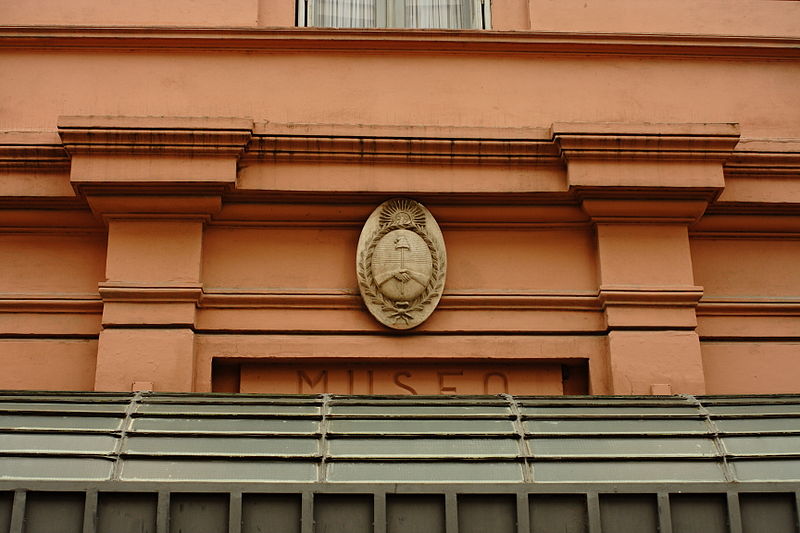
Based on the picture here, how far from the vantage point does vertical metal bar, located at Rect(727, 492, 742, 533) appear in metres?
6.60

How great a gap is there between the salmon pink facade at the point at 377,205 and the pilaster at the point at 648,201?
0.02m

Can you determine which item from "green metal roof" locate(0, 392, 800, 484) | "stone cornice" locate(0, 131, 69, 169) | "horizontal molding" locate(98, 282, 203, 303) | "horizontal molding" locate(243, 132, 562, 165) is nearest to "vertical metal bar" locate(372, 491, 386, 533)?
"green metal roof" locate(0, 392, 800, 484)

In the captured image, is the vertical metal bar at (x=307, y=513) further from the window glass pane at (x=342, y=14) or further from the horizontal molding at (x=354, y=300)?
the window glass pane at (x=342, y=14)

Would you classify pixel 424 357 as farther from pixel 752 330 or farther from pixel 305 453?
pixel 752 330

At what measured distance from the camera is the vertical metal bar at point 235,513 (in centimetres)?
646

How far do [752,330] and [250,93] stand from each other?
4.96 m

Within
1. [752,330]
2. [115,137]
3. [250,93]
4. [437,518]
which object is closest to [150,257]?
[115,137]

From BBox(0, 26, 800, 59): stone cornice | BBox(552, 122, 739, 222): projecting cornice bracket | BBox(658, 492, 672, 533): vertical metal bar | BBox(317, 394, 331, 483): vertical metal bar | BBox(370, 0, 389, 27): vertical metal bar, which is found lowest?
BBox(658, 492, 672, 533): vertical metal bar

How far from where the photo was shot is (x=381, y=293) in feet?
29.6

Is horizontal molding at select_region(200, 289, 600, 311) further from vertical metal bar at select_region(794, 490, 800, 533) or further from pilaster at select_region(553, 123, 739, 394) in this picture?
vertical metal bar at select_region(794, 490, 800, 533)

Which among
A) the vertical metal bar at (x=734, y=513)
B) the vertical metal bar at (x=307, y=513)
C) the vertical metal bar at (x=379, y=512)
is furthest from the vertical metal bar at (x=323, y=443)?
the vertical metal bar at (x=734, y=513)

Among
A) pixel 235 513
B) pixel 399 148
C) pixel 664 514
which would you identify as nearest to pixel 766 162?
pixel 399 148

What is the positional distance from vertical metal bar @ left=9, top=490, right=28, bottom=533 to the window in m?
5.55

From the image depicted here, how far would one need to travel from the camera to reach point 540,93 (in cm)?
984
